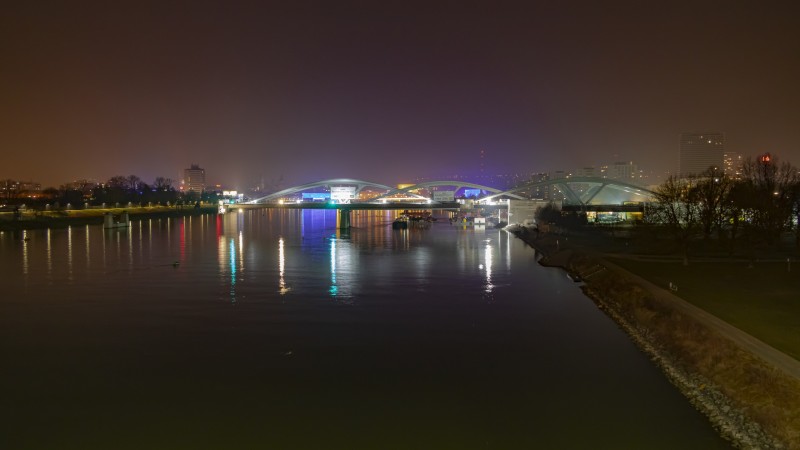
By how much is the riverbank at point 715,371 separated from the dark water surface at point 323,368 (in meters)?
0.32

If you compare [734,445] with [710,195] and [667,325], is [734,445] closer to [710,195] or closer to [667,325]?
[667,325]

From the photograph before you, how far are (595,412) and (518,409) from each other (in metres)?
1.13

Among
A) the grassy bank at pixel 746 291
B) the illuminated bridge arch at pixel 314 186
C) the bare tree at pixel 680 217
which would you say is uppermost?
the illuminated bridge arch at pixel 314 186

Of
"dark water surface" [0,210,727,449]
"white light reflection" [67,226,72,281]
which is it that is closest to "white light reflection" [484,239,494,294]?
"dark water surface" [0,210,727,449]

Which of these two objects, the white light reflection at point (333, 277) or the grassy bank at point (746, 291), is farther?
the white light reflection at point (333, 277)

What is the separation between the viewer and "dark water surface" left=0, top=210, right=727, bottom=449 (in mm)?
8055

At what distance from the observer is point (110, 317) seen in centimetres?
1545

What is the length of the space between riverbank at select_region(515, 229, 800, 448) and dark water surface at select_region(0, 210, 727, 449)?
1.06 feet

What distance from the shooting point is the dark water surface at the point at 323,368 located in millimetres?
8055

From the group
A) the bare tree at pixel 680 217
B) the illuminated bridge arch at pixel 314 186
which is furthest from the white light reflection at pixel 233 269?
the illuminated bridge arch at pixel 314 186

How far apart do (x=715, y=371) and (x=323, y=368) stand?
261 inches

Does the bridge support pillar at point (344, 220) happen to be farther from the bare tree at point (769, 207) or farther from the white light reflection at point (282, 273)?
the bare tree at point (769, 207)

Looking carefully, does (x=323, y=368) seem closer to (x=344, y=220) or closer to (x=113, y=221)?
(x=344, y=220)

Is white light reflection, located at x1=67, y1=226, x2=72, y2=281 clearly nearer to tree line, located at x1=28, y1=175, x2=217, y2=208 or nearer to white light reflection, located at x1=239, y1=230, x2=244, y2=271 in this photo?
white light reflection, located at x1=239, y1=230, x2=244, y2=271
